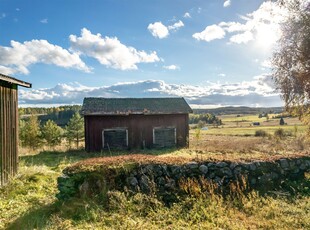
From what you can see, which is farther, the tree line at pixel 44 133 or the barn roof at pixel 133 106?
the tree line at pixel 44 133

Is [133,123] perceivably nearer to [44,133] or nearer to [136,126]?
[136,126]

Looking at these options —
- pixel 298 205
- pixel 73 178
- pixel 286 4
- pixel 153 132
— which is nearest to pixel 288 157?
pixel 298 205

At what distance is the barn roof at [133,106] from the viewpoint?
2352cm

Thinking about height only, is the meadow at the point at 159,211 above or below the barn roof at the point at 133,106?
below

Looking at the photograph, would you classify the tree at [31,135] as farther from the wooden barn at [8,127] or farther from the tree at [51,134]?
the wooden barn at [8,127]

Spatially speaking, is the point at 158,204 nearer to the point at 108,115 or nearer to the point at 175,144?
the point at 108,115

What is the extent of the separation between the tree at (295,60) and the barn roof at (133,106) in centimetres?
1126

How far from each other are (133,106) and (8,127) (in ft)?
49.7

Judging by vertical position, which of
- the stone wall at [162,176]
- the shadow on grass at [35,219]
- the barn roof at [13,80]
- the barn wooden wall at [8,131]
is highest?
the barn roof at [13,80]

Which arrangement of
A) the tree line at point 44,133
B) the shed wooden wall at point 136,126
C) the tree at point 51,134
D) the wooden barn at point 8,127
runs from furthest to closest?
the tree at point 51,134, the tree line at point 44,133, the shed wooden wall at point 136,126, the wooden barn at point 8,127

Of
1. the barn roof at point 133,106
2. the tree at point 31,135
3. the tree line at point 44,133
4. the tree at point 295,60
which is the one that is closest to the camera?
the tree at point 295,60

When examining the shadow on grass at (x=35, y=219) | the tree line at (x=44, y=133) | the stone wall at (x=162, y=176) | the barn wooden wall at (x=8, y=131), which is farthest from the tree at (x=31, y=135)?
the shadow on grass at (x=35, y=219)

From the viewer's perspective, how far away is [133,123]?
79.7 ft

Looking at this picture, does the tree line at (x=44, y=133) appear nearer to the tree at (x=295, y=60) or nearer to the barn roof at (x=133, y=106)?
the barn roof at (x=133, y=106)
